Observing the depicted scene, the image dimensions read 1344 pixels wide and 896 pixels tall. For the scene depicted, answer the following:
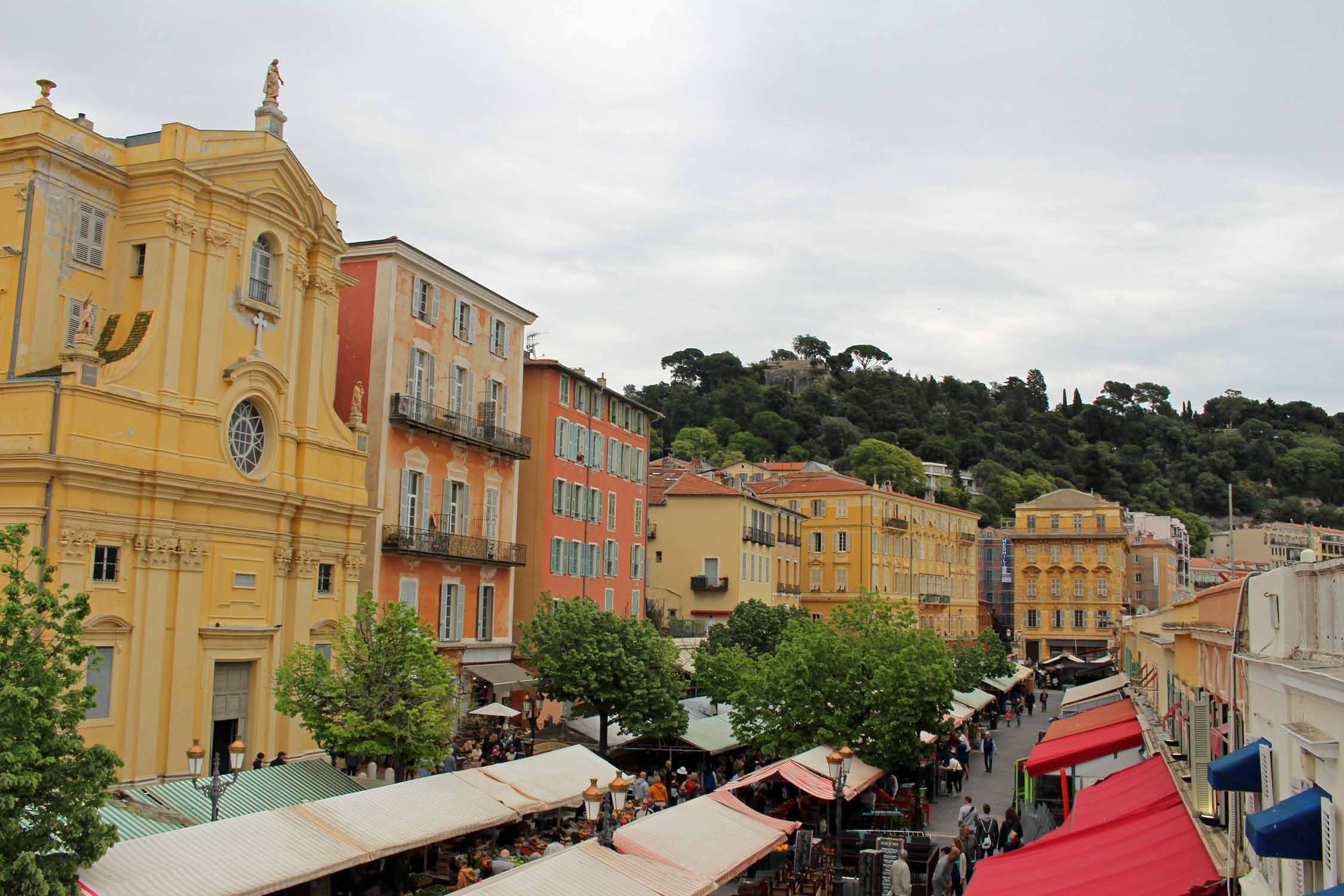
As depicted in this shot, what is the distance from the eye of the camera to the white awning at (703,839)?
19.1 m

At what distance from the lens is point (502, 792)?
23.1m

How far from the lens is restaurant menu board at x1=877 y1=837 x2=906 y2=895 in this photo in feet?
76.1

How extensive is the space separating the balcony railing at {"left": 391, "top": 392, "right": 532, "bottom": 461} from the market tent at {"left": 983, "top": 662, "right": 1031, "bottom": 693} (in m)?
27.9

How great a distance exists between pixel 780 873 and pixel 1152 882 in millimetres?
11841

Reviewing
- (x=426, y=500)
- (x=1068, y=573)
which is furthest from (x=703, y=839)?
(x=1068, y=573)

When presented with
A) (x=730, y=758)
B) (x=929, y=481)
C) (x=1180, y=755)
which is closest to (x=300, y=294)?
(x=730, y=758)

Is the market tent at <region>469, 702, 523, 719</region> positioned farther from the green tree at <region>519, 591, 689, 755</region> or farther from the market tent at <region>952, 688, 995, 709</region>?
the market tent at <region>952, 688, 995, 709</region>

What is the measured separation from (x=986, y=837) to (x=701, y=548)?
131ft

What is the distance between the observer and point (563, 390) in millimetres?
47156

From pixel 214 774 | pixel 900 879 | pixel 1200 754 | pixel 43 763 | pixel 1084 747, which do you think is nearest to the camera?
pixel 43 763

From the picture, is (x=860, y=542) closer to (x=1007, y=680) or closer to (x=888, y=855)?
(x=1007, y=680)

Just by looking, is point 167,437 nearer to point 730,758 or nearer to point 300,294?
point 300,294

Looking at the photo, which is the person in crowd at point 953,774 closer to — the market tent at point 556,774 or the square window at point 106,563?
the market tent at point 556,774

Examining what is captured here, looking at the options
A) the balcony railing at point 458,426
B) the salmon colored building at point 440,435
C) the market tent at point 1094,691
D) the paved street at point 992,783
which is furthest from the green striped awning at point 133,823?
the market tent at point 1094,691
